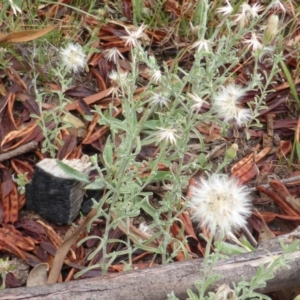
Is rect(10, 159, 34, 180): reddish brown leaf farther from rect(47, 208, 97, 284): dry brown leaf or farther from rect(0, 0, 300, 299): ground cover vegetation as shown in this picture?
rect(47, 208, 97, 284): dry brown leaf

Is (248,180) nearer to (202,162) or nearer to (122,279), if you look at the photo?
(202,162)

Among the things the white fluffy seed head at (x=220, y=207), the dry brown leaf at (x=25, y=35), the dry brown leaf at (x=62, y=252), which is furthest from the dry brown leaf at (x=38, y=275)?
the dry brown leaf at (x=25, y=35)

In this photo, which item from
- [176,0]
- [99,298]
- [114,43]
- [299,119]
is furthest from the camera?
[176,0]

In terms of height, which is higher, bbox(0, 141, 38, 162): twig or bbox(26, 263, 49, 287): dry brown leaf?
bbox(0, 141, 38, 162): twig

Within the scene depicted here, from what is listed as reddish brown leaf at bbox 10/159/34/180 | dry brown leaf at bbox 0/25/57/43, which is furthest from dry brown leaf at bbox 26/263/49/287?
dry brown leaf at bbox 0/25/57/43

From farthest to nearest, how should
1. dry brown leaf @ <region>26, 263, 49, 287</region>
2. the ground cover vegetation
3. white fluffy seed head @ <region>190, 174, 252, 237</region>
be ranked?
dry brown leaf @ <region>26, 263, 49, 287</region> < the ground cover vegetation < white fluffy seed head @ <region>190, 174, 252, 237</region>

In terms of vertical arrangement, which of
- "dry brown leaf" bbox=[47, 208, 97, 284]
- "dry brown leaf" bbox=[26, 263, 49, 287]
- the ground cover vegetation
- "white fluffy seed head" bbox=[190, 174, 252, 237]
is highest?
"white fluffy seed head" bbox=[190, 174, 252, 237]

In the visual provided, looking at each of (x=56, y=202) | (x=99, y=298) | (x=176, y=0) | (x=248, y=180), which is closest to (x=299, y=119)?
(x=248, y=180)

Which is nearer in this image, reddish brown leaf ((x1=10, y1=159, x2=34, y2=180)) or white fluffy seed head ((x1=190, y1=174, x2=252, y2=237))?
white fluffy seed head ((x1=190, y1=174, x2=252, y2=237))

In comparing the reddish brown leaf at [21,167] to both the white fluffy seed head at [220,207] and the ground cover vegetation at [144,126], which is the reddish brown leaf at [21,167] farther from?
the white fluffy seed head at [220,207]
